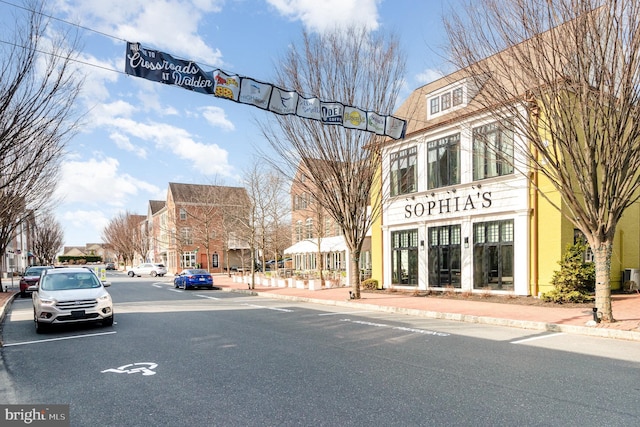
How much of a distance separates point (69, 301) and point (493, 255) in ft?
50.3

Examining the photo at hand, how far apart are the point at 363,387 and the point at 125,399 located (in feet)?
10.2

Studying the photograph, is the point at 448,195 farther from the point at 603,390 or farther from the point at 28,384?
the point at 28,384

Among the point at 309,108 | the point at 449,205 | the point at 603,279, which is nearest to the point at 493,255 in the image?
the point at 449,205

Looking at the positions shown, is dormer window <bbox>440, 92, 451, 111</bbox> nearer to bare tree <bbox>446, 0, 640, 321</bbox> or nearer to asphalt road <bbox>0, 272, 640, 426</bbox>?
bare tree <bbox>446, 0, 640, 321</bbox>

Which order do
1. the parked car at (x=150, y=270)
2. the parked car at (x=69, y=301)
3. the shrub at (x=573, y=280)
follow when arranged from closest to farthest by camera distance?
the parked car at (x=69, y=301)
the shrub at (x=573, y=280)
the parked car at (x=150, y=270)

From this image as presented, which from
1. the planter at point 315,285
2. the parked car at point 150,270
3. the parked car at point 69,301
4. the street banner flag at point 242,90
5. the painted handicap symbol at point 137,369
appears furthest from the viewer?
the parked car at point 150,270

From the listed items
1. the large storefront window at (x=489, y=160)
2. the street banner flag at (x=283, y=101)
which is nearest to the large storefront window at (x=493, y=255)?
the large storefront window at (x=489, y=160)

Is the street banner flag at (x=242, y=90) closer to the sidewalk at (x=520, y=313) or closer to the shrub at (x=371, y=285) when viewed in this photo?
→ the sidewalk at (x=520, y=313)

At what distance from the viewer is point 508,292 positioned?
17.1 metres

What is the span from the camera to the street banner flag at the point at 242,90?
8.96 metres

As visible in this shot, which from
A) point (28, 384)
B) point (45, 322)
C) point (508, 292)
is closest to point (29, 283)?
point (45, 322)

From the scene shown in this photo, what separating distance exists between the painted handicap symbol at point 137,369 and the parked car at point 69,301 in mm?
4268

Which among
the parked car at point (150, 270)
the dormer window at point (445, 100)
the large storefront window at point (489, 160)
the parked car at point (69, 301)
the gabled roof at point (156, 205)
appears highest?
the dormer window at point (445, 100)

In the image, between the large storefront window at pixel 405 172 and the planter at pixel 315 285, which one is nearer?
the large storefront window at pixel 405 172
